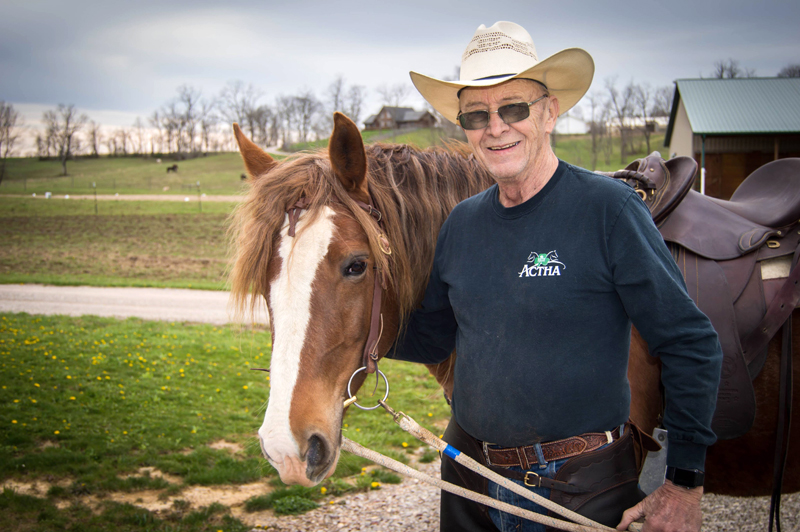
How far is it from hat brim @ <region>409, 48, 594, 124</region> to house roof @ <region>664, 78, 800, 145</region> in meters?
16.8

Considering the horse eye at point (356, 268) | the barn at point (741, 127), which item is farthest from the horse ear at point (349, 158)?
the barn at point (741, 127)

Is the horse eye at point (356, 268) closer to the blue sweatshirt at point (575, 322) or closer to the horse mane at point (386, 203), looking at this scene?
the horse mane at point (386, 203)

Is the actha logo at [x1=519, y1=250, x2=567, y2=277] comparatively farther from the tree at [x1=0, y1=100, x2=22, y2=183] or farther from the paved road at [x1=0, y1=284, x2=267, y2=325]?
the tree at [x1=0, y1=100, x2=22, y2=183]

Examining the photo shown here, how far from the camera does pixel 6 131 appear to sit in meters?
11.9

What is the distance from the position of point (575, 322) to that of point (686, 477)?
58 centimetres

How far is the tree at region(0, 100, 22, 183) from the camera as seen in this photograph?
1084 centimetres

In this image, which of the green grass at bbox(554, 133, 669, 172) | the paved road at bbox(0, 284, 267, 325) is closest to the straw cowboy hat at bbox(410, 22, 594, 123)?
the paved road at bbox(0, 284, 267, 325)

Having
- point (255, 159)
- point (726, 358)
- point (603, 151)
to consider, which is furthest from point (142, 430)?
point (603, 151)

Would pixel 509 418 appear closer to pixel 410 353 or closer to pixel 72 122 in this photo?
pixel 410 353

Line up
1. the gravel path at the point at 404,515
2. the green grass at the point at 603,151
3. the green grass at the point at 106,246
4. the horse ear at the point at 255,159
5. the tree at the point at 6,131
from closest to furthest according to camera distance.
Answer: the horse ear at the point at 255,159
the gravel path at the point at 404,515
the tree at the point at 6,131
the green grass at the point at 106,246
the green grass at the point at 603,151

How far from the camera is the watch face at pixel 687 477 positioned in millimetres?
1503

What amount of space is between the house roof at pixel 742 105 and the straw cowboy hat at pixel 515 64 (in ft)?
55.5

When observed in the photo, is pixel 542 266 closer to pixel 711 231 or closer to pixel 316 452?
pixel 316 452

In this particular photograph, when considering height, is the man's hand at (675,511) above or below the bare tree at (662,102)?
below
